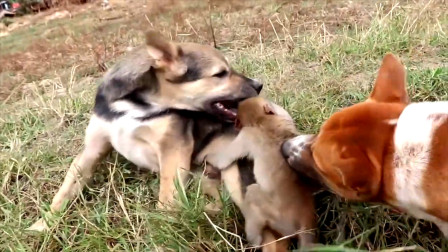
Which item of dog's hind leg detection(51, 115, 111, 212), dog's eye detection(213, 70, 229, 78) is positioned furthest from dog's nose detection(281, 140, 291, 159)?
dog's hind leg detection(51, 115, 111, 212)

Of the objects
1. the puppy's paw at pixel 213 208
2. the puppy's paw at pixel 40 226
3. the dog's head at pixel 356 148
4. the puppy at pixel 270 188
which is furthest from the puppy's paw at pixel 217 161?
the puppy's paw at pixel 40 226

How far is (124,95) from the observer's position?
13.4 ft

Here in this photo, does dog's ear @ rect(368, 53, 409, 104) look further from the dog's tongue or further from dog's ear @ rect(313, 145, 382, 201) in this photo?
the dog's tongue

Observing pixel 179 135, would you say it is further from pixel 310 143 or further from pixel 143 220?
pixel 310 143

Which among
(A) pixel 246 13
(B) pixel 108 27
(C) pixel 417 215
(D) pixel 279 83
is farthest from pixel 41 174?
(B) pixel 108 27

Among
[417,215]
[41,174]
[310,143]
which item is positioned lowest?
[41,174]

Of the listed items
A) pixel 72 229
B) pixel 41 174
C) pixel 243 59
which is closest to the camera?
pixel 72 229

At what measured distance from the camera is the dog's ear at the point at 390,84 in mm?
3220

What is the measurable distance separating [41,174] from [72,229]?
0.87 metres

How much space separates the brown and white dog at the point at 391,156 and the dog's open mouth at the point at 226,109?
1.09m

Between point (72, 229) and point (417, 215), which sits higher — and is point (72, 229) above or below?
below

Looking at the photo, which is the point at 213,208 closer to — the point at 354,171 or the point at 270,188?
the point at 270,188

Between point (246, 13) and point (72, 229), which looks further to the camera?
point (246, 13)

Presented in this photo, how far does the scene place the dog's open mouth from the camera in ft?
13.4
